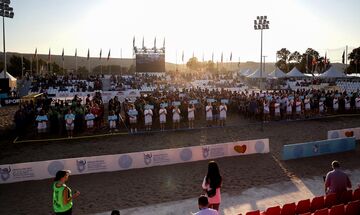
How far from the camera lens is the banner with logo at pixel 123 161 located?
43.0ft

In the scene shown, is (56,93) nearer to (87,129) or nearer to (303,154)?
(87,129)

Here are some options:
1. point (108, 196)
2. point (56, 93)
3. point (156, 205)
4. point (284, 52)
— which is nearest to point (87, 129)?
point (108, 196)

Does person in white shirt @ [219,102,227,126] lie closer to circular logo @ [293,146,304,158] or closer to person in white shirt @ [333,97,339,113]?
circular logo @ [293,146,304,158]

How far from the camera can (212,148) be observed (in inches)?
630

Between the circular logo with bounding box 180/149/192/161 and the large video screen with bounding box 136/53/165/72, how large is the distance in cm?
3817

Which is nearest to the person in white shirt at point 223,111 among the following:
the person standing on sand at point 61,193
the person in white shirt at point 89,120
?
the person in white shirt at point 89,120

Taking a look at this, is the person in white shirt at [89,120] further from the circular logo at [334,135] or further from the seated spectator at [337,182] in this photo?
the seated spectator at [337,182]

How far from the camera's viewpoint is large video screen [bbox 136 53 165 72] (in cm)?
5253

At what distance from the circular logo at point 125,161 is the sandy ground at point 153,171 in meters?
0.43

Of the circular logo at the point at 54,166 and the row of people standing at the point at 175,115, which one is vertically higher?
the row of people standing at the point at 175,115

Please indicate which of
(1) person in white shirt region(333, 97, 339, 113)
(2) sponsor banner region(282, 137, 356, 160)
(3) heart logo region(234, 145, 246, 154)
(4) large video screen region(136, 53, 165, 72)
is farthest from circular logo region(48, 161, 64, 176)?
(4) large video screen region(136, 53, 165, 72)

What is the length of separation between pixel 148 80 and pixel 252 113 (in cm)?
2617

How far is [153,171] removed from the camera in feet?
47.3

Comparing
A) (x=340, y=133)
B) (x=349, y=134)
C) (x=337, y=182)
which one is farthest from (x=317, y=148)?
(x=337, y=182)
